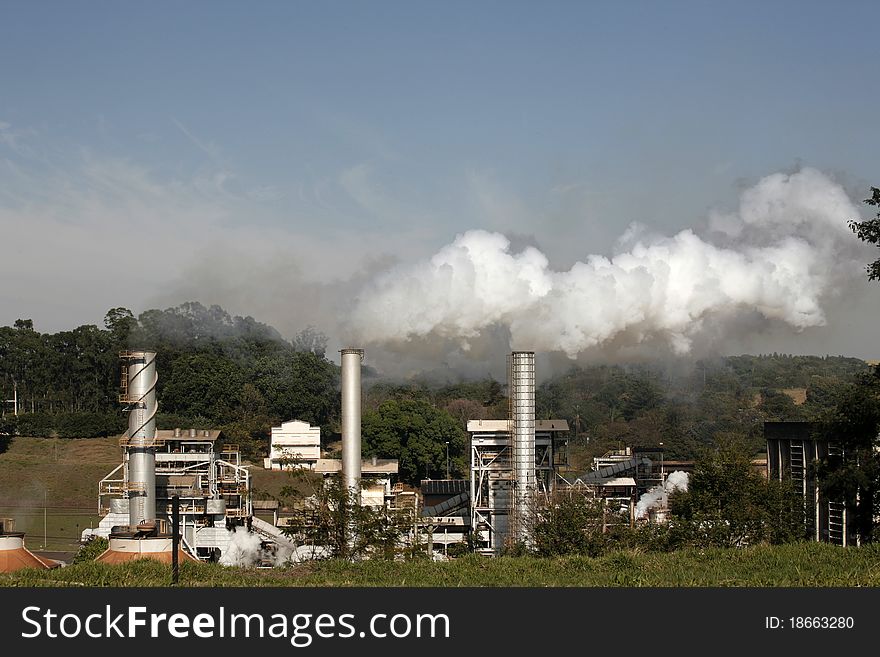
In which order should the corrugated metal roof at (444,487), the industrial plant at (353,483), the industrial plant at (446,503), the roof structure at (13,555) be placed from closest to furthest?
the roof structure at (13,555) → the industrial plant at (446,503) → the industrial plant at (353,483) → the corrugated metal roof at (444,487)

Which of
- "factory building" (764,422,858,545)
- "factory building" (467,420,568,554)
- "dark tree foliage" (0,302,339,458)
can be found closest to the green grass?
"factory building" (764,422,858,545)

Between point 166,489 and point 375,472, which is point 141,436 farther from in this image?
point 375,472

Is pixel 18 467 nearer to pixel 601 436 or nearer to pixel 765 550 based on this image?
pixel 601 436

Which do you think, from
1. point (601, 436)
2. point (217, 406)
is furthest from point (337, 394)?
point (601, 436)

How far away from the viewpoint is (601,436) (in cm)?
8775

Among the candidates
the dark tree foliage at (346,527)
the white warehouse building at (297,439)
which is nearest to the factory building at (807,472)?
the dark tree foliage at (346,527)

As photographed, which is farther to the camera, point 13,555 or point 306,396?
point 306,396

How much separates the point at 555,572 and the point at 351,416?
23282 millimetres

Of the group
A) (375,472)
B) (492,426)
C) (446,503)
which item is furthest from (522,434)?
(375,472)

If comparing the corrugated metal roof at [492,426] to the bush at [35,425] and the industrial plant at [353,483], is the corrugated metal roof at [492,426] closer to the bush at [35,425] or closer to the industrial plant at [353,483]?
the industrial plant at [353,483]

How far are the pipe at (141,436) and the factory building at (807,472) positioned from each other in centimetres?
2647

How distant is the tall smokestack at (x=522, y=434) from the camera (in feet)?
136

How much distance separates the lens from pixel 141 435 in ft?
143
